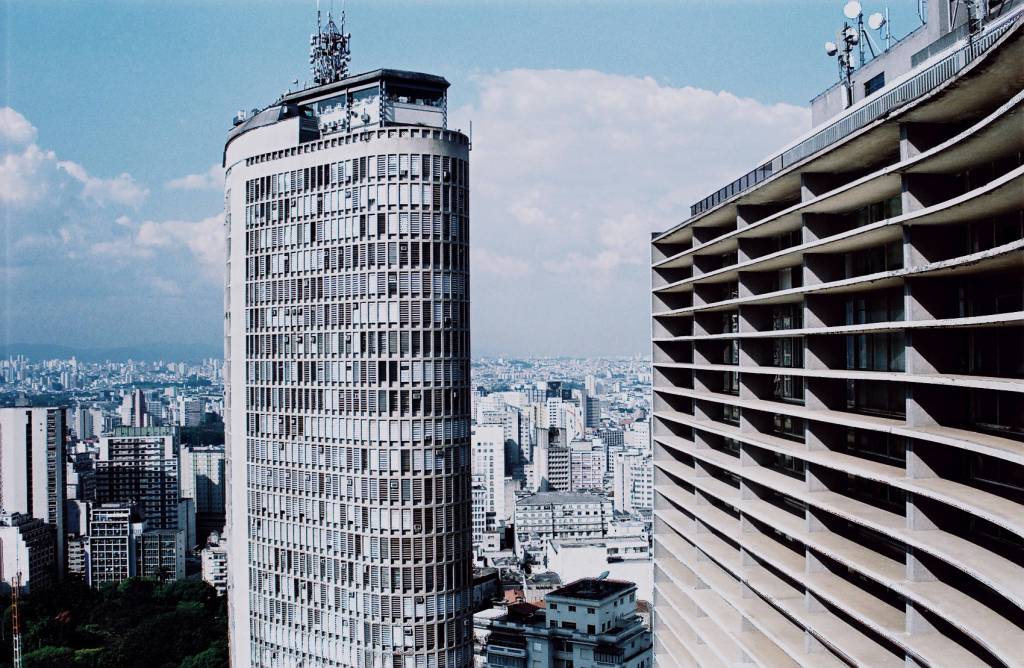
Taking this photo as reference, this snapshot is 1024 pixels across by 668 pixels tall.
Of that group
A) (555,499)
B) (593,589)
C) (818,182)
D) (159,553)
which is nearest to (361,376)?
(818,182)

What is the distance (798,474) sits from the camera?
2048cm

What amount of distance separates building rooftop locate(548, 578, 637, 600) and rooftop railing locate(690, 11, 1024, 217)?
→ 136ft

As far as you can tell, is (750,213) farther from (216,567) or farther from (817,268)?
(216,567)

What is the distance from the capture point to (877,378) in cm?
1405

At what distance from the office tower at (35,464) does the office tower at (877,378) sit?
94.7 meters

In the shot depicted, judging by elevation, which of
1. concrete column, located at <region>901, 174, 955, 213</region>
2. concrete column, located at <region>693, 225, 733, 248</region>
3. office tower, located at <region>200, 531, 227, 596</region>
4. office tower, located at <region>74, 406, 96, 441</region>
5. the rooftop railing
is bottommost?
office tower, located at <region>200, 531, 227, 596</region>

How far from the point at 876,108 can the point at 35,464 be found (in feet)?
357

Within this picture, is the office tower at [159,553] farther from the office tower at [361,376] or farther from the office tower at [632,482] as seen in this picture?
the office tower at [361,376]

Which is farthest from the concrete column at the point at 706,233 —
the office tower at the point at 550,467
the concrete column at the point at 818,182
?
the office tower at the point at 550,467

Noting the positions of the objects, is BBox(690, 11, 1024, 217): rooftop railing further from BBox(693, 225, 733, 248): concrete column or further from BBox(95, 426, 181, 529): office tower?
BBox(95, 426, 181, 529): office tower

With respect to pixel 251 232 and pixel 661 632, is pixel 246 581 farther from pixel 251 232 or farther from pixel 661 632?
pixel 661 632

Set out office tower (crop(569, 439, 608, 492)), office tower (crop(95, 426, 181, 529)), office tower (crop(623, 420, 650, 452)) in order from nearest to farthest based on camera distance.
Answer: office tower (crop(95, 426, 181, 529))
office tower (crop(569, 439, 608, 492))
office tower (crop(623, 420, 650, 452))

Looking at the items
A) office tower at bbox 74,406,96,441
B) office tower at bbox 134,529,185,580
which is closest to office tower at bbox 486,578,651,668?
office tower at bbox 134,529,185,580

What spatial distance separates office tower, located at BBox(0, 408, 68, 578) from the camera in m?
101
